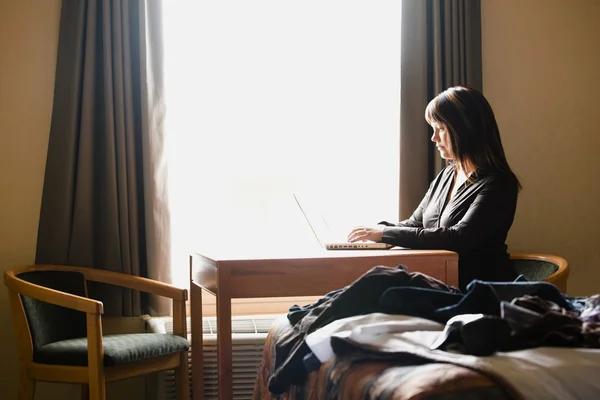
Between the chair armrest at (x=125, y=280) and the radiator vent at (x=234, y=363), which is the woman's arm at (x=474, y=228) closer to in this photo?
the radiator vent at (x=234, y=363)

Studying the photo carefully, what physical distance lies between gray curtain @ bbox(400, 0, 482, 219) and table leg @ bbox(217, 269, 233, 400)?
1.40 metres

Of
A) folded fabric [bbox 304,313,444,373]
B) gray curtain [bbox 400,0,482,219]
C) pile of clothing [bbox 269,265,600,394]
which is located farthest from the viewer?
gray curtain [bbox 400,0,482,219]

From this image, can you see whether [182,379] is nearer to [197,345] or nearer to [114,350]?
[197,345]

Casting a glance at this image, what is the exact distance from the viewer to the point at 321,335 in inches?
56.1

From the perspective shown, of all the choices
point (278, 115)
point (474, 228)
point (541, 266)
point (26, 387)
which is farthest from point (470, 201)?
point (26, 387)

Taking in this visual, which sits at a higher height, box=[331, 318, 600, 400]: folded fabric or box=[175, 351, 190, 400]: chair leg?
box=[331, 318, 600, 400]: folded fabric

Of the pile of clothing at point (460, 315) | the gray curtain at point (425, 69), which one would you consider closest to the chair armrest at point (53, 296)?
the pile of clothing at point (460, 315)

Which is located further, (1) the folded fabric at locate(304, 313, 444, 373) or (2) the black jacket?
(2) the black jacket

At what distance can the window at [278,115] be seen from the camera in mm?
3459

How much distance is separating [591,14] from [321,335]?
3.04 meters

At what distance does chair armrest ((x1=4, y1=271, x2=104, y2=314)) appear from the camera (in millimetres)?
2467

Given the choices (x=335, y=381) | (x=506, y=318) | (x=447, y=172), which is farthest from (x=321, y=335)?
(x=447, y=172)

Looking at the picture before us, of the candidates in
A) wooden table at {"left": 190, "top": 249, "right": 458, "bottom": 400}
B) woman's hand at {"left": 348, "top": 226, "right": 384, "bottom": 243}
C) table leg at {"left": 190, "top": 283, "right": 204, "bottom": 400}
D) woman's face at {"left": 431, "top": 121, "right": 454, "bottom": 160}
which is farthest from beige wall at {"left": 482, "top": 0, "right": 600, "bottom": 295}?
table leg at {"left": 190, "top": 283, "right": 204, "bottom": 400}

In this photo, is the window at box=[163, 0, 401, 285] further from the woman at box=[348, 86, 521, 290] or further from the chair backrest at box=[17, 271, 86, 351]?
the woman at box=[348, 86, 521, 290]
